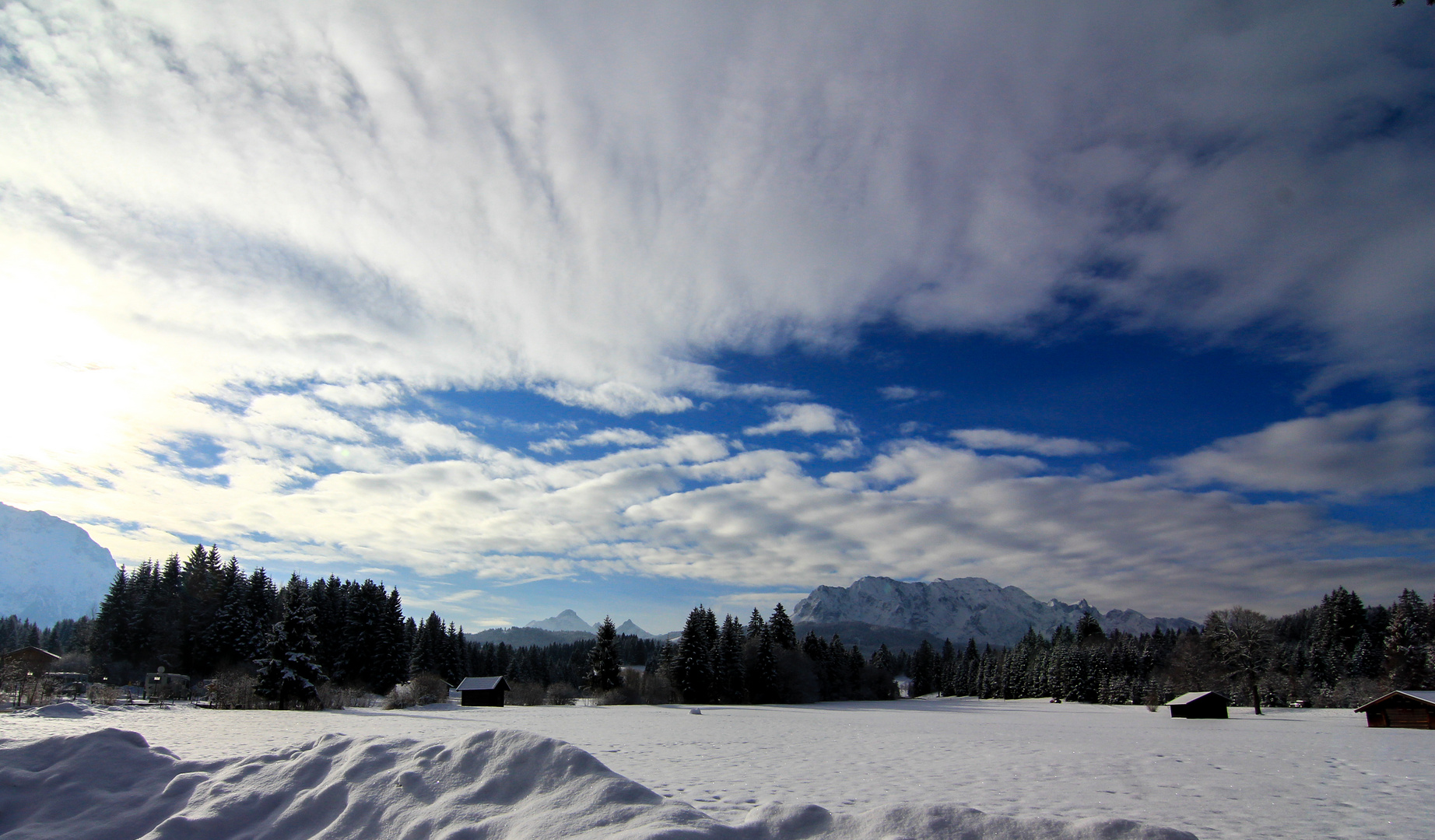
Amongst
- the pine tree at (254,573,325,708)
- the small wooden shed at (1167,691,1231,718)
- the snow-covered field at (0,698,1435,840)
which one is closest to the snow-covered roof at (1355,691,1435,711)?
the snow-covered field at (0,698,1435,840)

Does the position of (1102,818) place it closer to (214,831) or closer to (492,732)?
(492,732)

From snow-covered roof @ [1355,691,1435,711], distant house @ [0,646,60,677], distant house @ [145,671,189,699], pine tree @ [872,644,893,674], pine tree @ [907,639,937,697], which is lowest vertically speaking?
pine tree @ [907,639,937,697]

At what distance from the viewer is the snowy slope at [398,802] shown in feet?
19.1

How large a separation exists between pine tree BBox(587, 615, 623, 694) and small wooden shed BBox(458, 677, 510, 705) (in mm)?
10190

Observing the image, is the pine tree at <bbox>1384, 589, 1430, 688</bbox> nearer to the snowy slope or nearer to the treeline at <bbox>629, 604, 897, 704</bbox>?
the treeline at <bbox>629, 604, 897, 704</bbox>

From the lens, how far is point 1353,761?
2272 centimetres

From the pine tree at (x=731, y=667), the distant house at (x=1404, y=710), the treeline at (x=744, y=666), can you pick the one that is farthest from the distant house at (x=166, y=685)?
the distant house at (x=1404, y=710)

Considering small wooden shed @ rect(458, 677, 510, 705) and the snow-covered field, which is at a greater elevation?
the snow-covered field

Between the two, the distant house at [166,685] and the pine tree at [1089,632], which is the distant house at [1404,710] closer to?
the pine tree at [1089,632]

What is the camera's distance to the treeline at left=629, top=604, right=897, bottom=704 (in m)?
63.7

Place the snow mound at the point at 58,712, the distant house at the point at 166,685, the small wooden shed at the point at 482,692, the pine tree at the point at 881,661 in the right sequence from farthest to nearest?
the pine tree at the point at 881,661 → the small wooden shed at the point at 482,692 → the distant house at the point at 166,685 → the snow mound at the point at 58,712

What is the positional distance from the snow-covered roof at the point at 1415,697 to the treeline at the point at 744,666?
46.3 metres

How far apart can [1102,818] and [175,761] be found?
1230cm

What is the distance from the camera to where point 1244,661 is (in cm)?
5697
